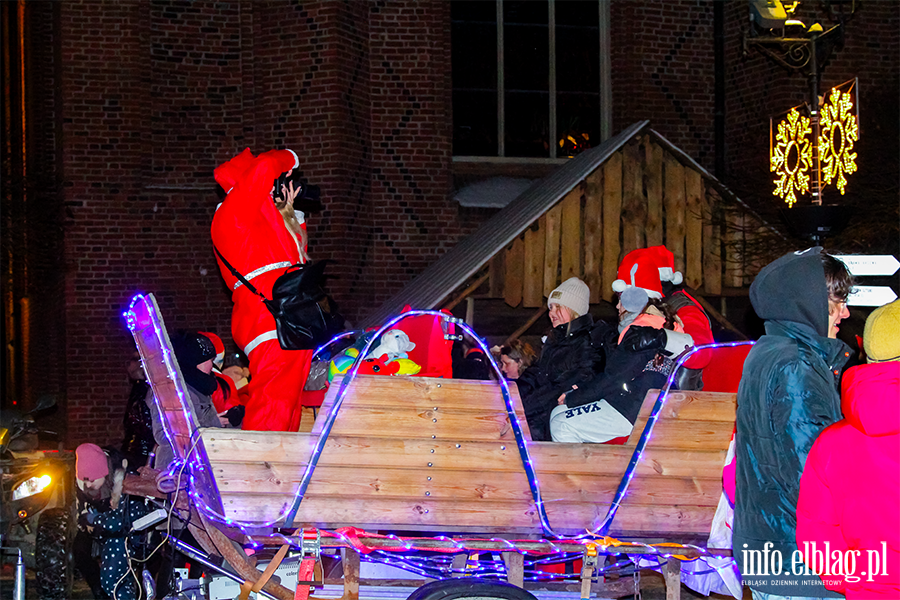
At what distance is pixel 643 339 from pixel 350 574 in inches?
60.9

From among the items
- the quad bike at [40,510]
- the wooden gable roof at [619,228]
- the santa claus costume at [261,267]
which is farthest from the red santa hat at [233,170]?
the wooden gable roof at [619,228]

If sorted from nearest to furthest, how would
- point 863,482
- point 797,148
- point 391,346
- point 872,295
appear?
point 863,482 < point 391,346 < point 872,295 < point 797,148

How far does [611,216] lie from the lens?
764 cm

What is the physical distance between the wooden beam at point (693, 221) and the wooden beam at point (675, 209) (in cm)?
5

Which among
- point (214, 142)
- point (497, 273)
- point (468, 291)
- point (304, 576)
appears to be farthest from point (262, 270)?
point (214, 142)

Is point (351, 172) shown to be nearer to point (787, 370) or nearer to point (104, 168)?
point (104, 168)

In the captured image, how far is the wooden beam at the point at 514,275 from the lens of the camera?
7398 mm

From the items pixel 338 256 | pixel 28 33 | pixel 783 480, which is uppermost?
pixel 28 33

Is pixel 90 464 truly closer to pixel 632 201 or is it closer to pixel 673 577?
pixel 673 577

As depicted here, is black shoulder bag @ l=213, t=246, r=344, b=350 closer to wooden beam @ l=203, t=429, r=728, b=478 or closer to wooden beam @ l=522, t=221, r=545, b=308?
wooden beam @ l=203, t=429, r=728, b=478

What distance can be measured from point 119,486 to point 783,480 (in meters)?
3.70

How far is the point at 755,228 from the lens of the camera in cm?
763

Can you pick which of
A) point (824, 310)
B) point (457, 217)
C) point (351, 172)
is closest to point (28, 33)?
point (351, 172)

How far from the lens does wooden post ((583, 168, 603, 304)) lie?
762 cm
